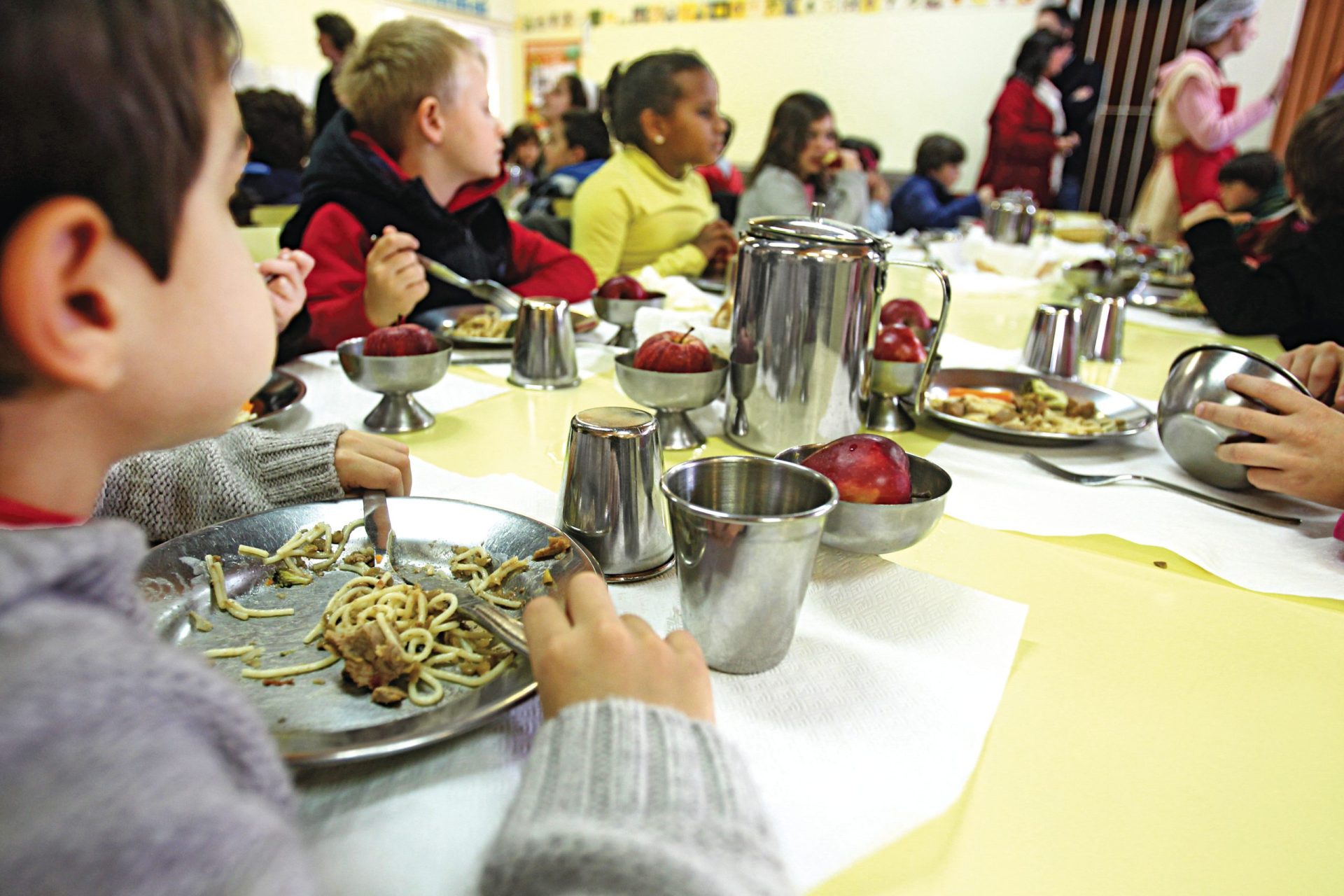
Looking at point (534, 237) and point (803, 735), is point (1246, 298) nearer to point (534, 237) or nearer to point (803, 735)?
point (534, 237)

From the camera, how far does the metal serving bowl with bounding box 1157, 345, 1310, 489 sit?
1015mm

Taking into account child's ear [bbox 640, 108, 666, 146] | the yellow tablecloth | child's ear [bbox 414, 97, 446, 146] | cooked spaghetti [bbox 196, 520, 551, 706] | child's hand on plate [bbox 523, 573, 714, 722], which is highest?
child's ear [bbox 640, 108, 666, 146]

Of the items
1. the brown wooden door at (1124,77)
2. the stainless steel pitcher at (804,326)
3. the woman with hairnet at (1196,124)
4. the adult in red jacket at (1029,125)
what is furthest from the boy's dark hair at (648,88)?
the brown wooden door at (1124,77)

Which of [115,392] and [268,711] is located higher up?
[115,392]

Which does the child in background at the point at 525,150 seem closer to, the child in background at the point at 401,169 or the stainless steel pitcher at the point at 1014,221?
the stainless steel pitcher at the point at 1014,221

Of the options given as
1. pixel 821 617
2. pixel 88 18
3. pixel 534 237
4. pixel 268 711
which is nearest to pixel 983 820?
pixel 821 617

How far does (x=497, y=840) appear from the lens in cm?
39

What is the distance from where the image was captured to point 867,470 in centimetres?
75

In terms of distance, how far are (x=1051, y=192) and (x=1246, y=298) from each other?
3751mm

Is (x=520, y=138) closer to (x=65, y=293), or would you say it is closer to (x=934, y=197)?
(x=934, y=197)

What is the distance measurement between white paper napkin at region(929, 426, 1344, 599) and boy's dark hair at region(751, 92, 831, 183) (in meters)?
2.27

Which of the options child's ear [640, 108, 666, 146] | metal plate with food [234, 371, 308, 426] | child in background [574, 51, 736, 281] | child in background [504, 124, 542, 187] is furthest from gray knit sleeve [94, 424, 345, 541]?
child in background [504, 124, 542, 187]

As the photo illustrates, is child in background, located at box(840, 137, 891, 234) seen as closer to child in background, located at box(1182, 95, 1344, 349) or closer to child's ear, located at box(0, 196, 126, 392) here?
child in background, located at box(1182, 95, 1344, 349)

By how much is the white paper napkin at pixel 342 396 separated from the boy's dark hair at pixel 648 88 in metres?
1.46
